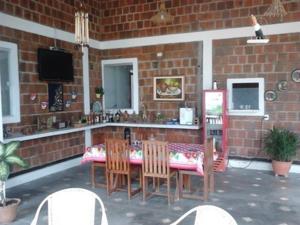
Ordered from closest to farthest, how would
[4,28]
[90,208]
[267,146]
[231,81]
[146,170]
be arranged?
[90,208], [146,170], [4,28], [267,146], [231,81]

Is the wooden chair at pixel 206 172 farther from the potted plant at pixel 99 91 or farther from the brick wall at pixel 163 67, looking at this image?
the potted plant at pixel 99 91

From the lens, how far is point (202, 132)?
6.19m

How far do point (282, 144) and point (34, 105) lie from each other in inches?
173

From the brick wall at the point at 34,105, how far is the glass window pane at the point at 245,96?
3310 millimetres

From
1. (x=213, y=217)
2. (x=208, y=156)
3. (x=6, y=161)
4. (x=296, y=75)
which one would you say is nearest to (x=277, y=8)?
(x=296, y=75)

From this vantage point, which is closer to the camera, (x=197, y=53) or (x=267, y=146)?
(x=267, y=146)

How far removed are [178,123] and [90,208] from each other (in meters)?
4.41

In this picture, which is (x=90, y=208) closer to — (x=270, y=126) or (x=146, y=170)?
(x=146, y=170)

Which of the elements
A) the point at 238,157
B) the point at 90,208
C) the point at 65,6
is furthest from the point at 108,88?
the point at 90,208

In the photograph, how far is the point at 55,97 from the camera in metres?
5.87

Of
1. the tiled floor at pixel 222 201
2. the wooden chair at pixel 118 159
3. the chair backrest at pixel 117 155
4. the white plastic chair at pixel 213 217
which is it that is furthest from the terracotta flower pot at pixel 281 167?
the white plastic chair at pixel 213 217

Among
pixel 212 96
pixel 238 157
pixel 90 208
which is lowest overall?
pixel 238 157

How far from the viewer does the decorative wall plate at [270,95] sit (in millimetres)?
5652

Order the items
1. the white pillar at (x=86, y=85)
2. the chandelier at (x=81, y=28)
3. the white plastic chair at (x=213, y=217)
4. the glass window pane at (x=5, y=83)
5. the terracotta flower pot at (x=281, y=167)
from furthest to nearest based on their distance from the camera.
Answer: the white pillar at (x=86, y=85) < the terracotta flower pot at (x=281, y=167) < the glass window pane at (x=5, y=83) < the chandelier at (x=81, y=28) < the white plastic chair at (x=213, y=217)
